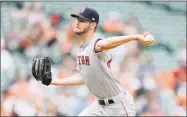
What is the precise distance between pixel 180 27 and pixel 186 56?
552 mm

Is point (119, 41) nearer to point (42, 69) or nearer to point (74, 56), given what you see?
point (42, 69)

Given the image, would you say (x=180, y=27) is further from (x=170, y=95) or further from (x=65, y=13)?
(x=65, y=13)

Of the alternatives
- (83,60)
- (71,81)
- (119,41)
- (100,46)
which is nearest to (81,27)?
(83,60)

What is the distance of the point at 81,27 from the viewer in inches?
242

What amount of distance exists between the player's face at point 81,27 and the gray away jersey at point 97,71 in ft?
0.40

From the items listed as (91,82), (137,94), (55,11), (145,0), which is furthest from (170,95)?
(91,82)

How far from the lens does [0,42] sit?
1071 centimetres

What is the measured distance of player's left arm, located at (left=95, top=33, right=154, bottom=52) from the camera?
5.48 m

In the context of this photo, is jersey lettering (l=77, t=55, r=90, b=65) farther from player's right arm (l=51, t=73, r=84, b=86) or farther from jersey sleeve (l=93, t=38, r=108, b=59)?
player's right arm (l=51, t=73, r=84, b=86)

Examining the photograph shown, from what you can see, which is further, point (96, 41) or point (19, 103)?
point (19, 103)

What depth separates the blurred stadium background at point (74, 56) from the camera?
422 inches

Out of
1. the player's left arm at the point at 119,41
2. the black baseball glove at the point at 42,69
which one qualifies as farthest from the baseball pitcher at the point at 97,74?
the black baseball glove at the point at 42,69

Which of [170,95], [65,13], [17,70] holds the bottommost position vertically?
[170,95]

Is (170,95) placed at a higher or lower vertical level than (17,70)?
lower
